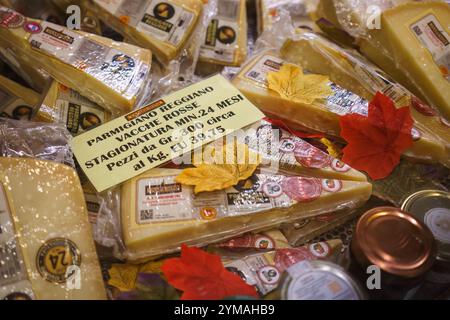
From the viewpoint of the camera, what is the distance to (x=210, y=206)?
1.29 metres

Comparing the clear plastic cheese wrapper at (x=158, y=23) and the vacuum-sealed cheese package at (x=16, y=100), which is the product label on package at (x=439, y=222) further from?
the vacuum-sealed cheese package at (x=16, y=100)

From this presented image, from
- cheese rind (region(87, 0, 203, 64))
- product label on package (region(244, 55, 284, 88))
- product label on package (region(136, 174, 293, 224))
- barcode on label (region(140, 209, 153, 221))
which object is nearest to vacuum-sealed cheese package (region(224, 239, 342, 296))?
product label on package (region(136, 174, 293, 224))

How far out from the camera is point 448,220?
125cm

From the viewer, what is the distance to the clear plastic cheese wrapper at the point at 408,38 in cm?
154

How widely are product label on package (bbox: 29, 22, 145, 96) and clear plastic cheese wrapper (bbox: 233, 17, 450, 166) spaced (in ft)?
1.13

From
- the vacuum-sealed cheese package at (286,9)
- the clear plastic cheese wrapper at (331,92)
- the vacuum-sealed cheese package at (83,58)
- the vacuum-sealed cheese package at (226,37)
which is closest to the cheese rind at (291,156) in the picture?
the clear plastic cheese wrapper at (331,92)

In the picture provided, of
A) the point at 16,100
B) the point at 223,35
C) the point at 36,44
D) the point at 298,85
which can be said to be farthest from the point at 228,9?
the point at 16,100

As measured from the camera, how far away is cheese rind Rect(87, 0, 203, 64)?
169 cm

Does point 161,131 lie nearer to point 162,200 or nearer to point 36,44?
point 162,200

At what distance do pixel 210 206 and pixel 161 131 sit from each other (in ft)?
0.92

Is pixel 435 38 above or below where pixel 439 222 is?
above

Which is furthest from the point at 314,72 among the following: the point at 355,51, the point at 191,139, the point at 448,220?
the point at 448,220

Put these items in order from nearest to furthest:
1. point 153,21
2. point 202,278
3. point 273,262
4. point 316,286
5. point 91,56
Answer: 1. point 316,286
2. point 202,278
3. point 273,262
4. point 91,56
5. point 153,21

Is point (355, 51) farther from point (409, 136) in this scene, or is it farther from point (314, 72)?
point (409, 136)
